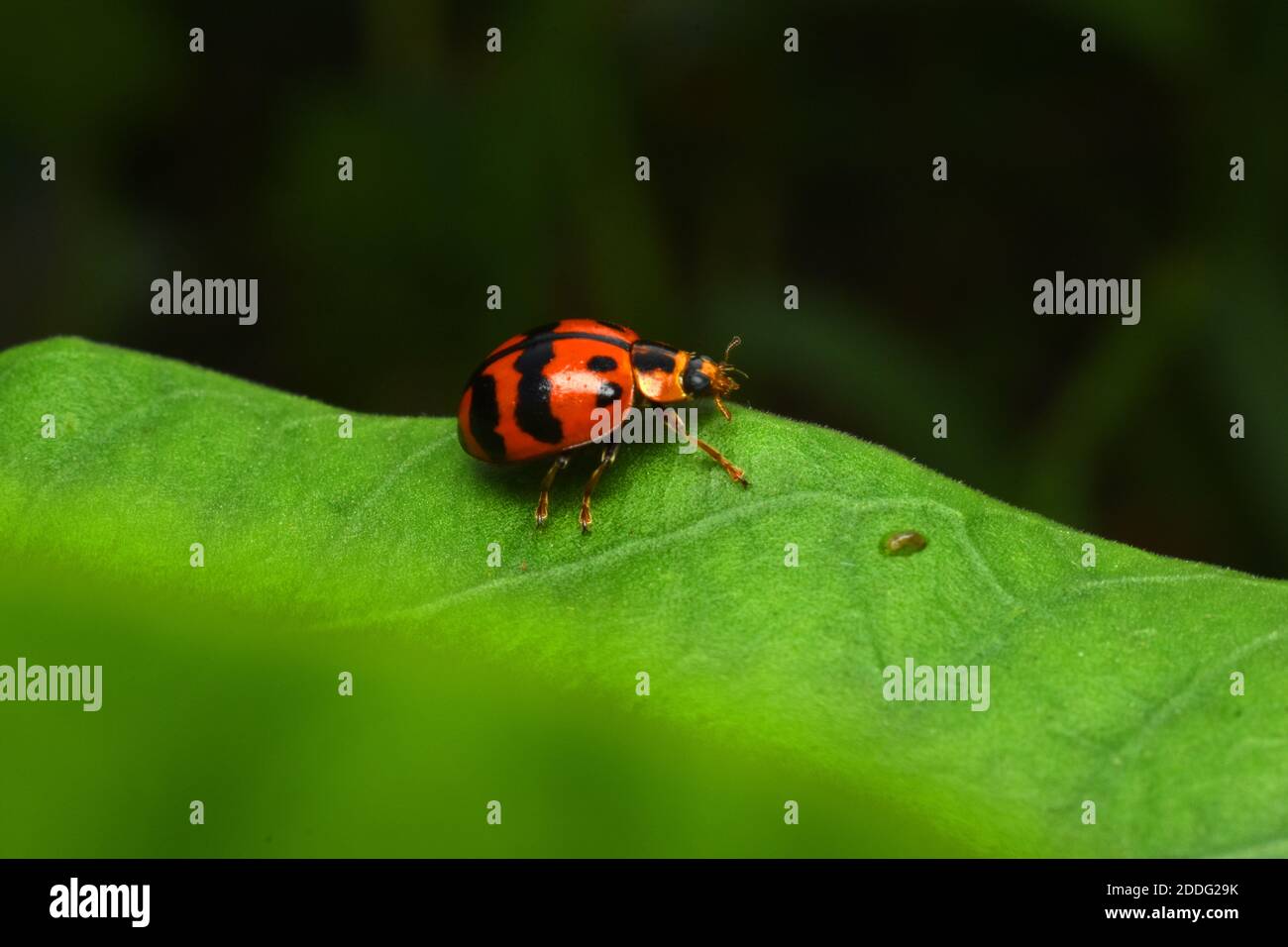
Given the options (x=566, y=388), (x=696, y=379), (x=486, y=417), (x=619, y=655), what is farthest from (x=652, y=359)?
(x=619, y=655)

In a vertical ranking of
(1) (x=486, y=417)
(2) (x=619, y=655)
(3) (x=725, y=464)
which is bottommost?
(2) (x=619, y=655)

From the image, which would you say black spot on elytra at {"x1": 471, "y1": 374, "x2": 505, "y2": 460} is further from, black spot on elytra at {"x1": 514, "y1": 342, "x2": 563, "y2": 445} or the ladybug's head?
the ladybug's head

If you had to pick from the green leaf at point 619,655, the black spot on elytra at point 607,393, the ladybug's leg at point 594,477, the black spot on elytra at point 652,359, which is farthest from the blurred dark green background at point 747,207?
the green leaf at point 619,655

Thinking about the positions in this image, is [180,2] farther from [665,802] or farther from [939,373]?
[665,802]

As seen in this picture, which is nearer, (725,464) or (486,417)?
(725,464)

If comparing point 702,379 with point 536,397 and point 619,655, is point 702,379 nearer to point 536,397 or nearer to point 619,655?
point 536,397
